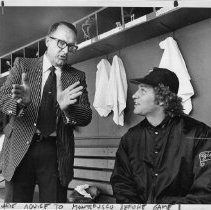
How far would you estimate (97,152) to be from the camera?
3.34m

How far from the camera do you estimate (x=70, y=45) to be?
1.33 metres

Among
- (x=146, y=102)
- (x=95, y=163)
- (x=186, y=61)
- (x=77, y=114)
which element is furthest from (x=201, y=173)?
(x=95, y=163)

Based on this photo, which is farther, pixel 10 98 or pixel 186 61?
pixel 186 61

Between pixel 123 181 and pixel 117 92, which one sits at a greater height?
pixel 117 92

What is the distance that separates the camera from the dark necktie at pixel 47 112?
4.25ft

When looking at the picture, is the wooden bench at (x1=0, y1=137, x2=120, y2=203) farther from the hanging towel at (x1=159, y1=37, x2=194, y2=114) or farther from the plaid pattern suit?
the plaid pattern suit

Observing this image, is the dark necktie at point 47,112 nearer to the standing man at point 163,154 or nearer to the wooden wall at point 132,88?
the standing man at point 163,154

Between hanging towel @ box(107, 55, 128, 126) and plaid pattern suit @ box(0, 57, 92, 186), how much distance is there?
1698 mm

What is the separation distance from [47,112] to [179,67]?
5.26 feet

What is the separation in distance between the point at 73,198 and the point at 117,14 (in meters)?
1.97

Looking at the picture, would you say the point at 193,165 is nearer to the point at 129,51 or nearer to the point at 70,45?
the point at 70,45

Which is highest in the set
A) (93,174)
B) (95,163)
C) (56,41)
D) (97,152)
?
(56,41)

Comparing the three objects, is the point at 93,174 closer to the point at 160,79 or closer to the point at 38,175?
the point at 160,79

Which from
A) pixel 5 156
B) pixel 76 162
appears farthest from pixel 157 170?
pixel 76 162
